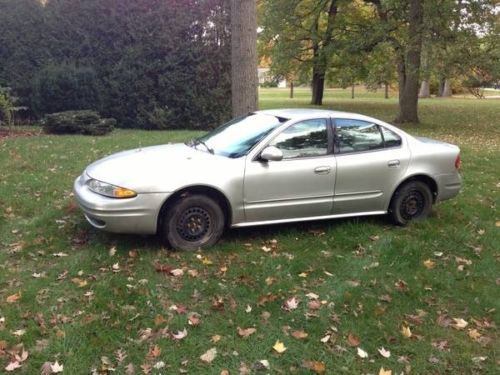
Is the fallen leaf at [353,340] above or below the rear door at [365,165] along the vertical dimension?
below

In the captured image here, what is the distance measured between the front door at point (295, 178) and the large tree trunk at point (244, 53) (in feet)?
9.53

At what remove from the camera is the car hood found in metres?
5.30

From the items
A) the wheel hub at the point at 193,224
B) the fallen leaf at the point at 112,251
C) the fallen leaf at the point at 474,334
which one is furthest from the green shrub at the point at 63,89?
the fallen leaf at the point at 474,334

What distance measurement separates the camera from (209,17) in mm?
15406

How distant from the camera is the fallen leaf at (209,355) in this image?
3.79 metres

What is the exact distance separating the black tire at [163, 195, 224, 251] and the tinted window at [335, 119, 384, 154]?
164cm

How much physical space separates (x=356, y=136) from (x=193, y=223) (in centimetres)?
218

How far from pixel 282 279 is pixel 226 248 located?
34.3 inches

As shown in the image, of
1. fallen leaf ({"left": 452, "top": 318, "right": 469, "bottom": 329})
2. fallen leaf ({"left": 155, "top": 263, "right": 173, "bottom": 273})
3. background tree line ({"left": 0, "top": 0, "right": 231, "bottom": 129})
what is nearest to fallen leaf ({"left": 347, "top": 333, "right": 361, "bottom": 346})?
fallen leaf ({"left": 452, "top": 318, "right": 469, "bottom": 329})

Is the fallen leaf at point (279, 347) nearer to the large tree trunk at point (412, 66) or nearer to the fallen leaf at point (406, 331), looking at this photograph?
the fallen leaf at point (406, 331)

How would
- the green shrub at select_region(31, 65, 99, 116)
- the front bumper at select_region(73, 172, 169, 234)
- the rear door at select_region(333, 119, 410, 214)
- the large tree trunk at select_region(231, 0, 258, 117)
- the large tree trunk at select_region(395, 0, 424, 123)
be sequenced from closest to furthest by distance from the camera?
the front bumper at select_region(73, 172, 169, 234) → the rear door at select_region(333, 119, 410, 214) → the large tree trunk at select_region(231, 0, 258, 117) → the green shrub at select_region(31, 65, 99, 116) → the large tree trunk at select_region(395, 0, 424, 123)

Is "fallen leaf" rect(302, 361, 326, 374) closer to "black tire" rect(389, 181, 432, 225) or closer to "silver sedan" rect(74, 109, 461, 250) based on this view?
"silver sedan" rect(74, 109, 461, 250)

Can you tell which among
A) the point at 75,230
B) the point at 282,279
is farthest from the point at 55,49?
the point at 282,279

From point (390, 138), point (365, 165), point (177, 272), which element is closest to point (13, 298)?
point (177, 272)
